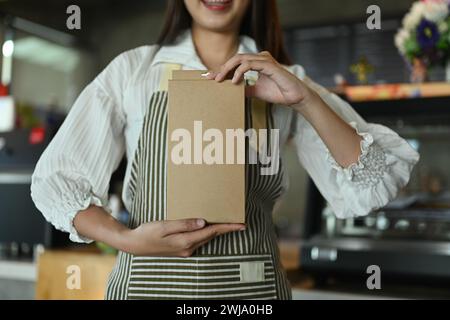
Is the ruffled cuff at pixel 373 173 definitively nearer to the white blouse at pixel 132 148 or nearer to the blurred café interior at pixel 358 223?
the white blouse at pixel 132 148

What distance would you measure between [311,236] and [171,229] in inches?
28.9

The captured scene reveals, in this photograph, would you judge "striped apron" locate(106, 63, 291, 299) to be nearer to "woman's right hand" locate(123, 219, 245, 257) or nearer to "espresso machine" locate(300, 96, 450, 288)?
"woman's right hand" locate(123, 219, 245, 257)

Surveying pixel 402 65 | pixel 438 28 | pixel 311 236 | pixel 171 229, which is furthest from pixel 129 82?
pixel 402 65

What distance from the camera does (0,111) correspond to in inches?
74.2

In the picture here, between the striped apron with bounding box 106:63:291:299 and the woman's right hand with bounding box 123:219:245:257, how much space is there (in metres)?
0.03

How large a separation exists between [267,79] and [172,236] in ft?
0.76

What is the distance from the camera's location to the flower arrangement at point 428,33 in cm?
135

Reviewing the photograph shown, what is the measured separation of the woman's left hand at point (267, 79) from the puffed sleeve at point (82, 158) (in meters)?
0.18

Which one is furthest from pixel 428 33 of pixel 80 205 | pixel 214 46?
pixel 80 205

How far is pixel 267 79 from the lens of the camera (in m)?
0.72

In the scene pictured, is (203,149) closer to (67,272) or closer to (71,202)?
(71,202)
